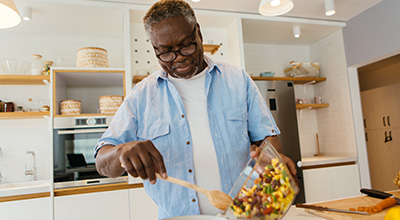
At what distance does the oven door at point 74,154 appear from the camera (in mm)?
2568

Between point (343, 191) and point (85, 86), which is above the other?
point (85, 86)

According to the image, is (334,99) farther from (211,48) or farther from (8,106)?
(8,106)

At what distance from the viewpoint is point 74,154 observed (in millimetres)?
2627

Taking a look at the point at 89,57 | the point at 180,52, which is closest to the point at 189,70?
the point at 180,52

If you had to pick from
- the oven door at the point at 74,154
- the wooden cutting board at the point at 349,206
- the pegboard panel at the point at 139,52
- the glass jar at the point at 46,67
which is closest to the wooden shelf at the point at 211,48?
the pegboard panel at the point at 139,52

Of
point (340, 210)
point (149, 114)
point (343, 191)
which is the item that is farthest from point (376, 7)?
point (149, 114)

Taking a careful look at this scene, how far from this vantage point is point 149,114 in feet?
3.94

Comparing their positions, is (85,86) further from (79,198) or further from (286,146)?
(286,146)

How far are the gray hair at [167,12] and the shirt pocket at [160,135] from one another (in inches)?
14.9

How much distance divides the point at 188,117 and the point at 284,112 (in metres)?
2.37

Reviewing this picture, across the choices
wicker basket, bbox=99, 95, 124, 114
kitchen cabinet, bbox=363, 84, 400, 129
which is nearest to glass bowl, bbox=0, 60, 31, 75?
wicker basket, bbox=99, 95, 124, 114

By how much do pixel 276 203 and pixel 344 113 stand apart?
11.7ft

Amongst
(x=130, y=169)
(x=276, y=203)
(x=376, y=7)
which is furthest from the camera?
(x=376, y=7)

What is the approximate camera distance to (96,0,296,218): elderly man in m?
1.12
